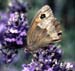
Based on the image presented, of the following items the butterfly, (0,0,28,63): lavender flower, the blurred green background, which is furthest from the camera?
the blurred green background

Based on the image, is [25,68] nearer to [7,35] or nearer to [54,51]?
[54,51]

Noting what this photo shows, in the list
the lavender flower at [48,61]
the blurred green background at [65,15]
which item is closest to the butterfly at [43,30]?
the lavender flower at [48,61]

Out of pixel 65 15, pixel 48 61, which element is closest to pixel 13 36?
pixel 48 61

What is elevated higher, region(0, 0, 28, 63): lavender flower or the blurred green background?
the blurred green background

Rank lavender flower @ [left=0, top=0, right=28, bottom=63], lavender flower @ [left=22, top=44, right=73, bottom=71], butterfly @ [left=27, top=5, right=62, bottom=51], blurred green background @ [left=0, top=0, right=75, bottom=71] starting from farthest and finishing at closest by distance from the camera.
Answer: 1. blurred green background @ [left=0, top=0, right=75, bottom=71]
2. lavender flower @ [left=0, top=0, right=28, bottom=63]
3. butterfly @ [left=27, top=5, right=62, bottom=51]
4. lavender flower @ [left=22, top=44, right=73, bottom=71]

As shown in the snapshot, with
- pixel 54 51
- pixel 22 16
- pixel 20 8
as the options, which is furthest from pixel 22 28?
pixel 20 8

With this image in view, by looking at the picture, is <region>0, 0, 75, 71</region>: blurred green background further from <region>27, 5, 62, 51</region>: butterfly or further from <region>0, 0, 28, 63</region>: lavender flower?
<region>27, 5, 62, 51</region>: butterfly

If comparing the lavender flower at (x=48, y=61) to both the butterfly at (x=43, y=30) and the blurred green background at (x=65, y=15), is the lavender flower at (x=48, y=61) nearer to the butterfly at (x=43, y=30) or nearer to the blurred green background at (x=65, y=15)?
the butterfly at (x=43, y=30)

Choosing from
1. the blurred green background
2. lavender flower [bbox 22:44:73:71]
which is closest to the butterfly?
lavender flower [bbox 22:44:73:71]
